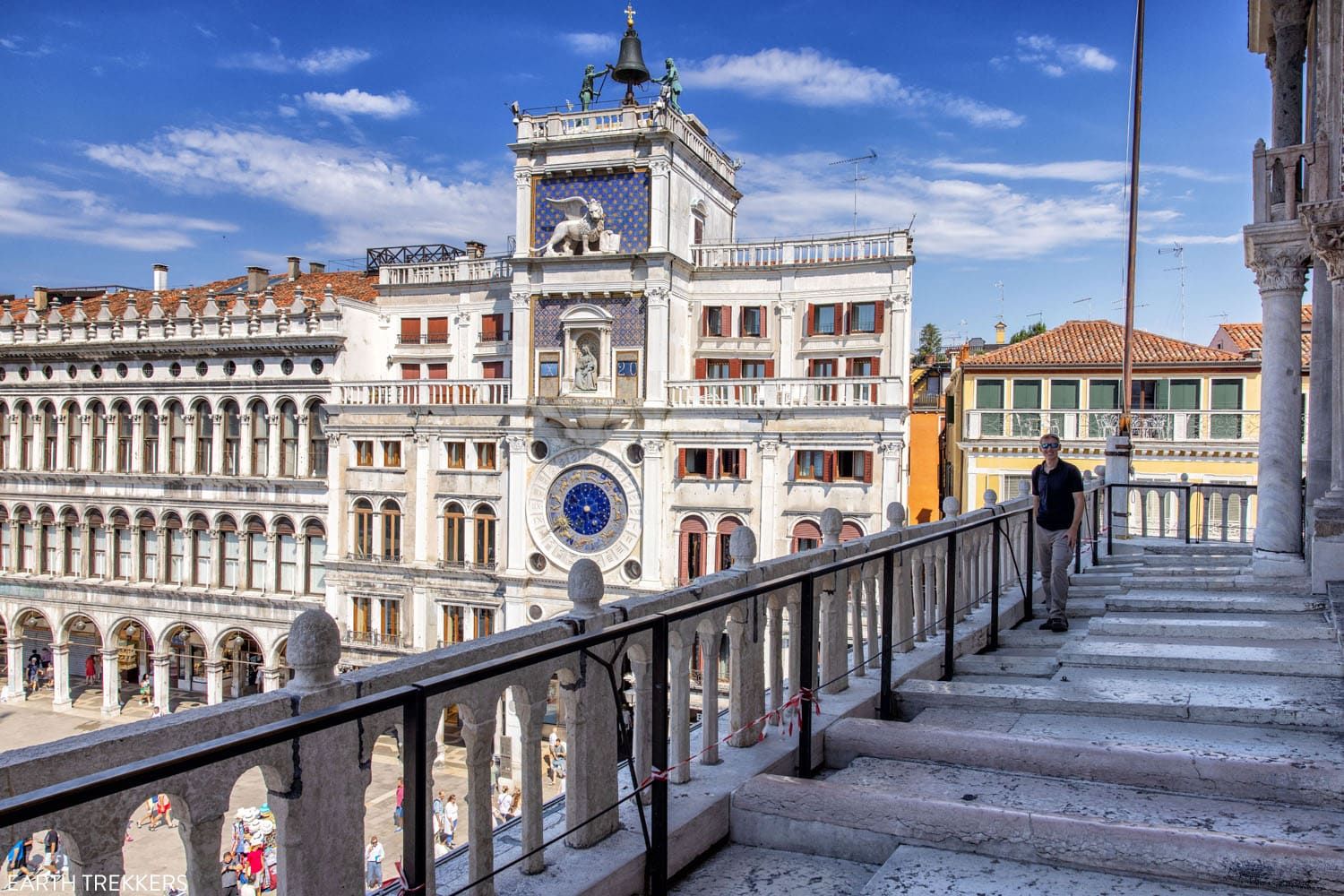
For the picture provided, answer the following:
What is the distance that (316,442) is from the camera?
3509 centimetres

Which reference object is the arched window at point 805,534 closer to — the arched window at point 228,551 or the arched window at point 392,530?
the arched window at point 392,530

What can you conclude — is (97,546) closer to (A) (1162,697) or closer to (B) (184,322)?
(B) (184,322)

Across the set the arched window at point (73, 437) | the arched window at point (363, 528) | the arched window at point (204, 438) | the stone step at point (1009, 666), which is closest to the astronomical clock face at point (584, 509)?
the arched window at point (363, 528)

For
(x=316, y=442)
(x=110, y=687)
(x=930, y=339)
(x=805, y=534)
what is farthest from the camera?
(x=930, y=339)

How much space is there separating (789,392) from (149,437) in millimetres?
26114

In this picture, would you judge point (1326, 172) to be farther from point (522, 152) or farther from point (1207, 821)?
point (522, 152)

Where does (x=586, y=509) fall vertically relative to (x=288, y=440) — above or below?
below

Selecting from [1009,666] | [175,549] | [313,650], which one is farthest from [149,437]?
[313,650]

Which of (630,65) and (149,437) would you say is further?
(149,437)

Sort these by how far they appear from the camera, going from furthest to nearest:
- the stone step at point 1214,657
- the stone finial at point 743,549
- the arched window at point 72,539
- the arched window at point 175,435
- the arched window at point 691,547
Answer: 1. the arched window at point 72,539
2. the arched window at point 175,435
3. the arched window at point 691,547
4. the stone step at point 1214,657
5. the stone finial at point 743,549

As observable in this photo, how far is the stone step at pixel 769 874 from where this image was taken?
4039 mm

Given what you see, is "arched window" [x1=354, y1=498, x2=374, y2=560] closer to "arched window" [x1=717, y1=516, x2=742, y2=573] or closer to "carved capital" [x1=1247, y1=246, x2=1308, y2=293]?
"arched window" [x1=717, y1=516, x2=742, y2=573]

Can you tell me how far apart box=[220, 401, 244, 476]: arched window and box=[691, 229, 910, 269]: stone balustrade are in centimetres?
1867

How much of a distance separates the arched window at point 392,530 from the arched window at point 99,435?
1393 centimetres
